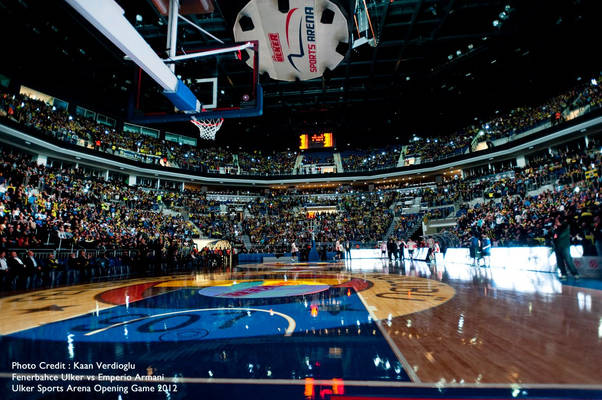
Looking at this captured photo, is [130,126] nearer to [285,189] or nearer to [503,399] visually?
[285,189]

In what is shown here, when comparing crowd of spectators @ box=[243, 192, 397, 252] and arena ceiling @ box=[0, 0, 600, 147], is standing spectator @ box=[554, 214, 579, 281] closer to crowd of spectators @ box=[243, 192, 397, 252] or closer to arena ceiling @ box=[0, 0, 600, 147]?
arena ceiling @ box=[0, 0, 600, 147]

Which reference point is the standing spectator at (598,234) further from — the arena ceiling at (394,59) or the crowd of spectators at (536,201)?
the arena ceiling at (394,59)

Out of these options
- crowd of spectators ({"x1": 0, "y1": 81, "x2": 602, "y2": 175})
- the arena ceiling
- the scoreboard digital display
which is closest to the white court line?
the arena ceiling

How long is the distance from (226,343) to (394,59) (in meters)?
17.7

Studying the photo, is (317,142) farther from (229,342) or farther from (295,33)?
(229,342)

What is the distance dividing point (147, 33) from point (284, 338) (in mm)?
16734

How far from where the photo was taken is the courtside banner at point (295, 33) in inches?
231

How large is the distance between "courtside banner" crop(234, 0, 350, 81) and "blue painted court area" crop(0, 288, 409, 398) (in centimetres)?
575

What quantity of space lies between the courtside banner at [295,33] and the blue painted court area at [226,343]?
575 cm

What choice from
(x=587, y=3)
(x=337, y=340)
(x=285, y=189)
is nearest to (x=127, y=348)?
(x=337, y=340)

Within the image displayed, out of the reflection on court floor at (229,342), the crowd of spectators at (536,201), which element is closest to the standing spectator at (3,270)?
the reflection on court floor at (229,342)

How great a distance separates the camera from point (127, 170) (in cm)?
2811

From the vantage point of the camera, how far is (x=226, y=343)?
99.0 inches

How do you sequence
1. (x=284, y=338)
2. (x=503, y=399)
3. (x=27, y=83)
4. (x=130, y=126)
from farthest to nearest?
(x=130, y=126), (x=27, y=83), (x=284, y=338), (x=503, y=399)
